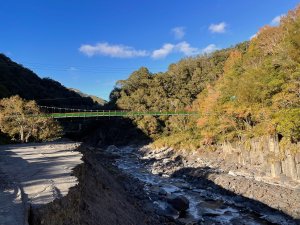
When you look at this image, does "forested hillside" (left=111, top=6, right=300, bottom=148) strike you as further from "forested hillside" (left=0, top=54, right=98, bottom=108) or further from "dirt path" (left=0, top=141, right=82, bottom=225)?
"forested hillside" (left=0, top=54, right=98, bottom=108)

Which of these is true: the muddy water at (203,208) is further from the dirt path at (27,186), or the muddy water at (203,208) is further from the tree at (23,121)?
the tree at (23,121)

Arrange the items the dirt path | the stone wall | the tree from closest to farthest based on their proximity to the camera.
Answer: the dirt path → the stone wall → the tree

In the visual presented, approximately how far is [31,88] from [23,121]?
54.2m

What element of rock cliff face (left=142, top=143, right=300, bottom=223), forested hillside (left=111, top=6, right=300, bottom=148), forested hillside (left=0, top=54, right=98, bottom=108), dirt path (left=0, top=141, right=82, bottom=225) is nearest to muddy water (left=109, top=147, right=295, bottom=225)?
rock cliff face (left=142, top=143, right=300, bottom=223)

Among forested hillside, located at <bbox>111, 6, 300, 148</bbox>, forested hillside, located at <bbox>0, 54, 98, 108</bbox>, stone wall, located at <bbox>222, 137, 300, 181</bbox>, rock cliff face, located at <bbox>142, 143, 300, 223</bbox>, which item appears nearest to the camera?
rock cliff face, located at <bbox>142, 143, 300, 223</bbox>

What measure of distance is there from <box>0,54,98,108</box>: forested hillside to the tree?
25.6 meters

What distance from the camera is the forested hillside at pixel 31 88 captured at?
82438mm

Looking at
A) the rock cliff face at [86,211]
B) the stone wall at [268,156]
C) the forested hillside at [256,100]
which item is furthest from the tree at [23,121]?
the rock cliff face at [86,211]

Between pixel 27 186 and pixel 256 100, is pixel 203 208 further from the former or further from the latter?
pixel 256 100

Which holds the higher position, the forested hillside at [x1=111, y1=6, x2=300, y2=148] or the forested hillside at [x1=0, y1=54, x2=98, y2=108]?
the forested hillside at [x1=0, y1=54, x2=98, y2=108]

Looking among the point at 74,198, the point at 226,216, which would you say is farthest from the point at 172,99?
the point at 74,198

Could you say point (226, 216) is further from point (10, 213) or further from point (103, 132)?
point (103, 132)

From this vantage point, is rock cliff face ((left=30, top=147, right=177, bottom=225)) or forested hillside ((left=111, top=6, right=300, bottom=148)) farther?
forested hillside ((left=111, top=6, right=300, bottom=148))

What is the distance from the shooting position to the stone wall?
74.5 ft
